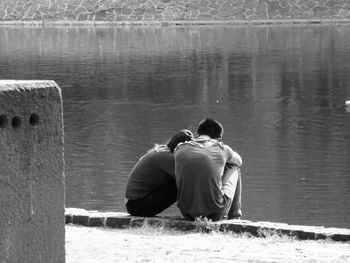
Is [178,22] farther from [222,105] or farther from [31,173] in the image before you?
[31,173]

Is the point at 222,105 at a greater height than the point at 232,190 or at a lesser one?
lesser

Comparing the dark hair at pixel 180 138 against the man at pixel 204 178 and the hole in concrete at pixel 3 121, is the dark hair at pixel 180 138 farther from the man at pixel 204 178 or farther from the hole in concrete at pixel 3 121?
the hole in concrete at pixel 3 121

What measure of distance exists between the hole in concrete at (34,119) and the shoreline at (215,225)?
11.8ft

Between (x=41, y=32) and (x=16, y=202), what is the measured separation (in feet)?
147

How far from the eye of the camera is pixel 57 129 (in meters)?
3.86

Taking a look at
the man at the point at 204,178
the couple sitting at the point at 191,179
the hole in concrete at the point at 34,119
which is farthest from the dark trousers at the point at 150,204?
the hole in concrete at the point at 34,119

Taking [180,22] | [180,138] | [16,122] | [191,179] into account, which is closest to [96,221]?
[191,179]

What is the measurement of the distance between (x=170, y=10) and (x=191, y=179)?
140 ft

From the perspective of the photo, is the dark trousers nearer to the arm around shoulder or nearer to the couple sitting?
the couple sitting

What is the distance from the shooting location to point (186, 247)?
6.67 meters

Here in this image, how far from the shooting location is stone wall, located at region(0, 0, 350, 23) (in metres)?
48.4

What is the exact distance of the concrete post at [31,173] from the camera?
3658 millimetres

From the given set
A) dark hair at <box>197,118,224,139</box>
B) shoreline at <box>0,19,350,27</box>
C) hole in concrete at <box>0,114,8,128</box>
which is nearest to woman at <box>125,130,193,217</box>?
dark hair at <box>197,118,224,139</box>

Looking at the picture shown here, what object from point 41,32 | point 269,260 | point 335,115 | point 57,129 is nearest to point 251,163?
point 335,115
